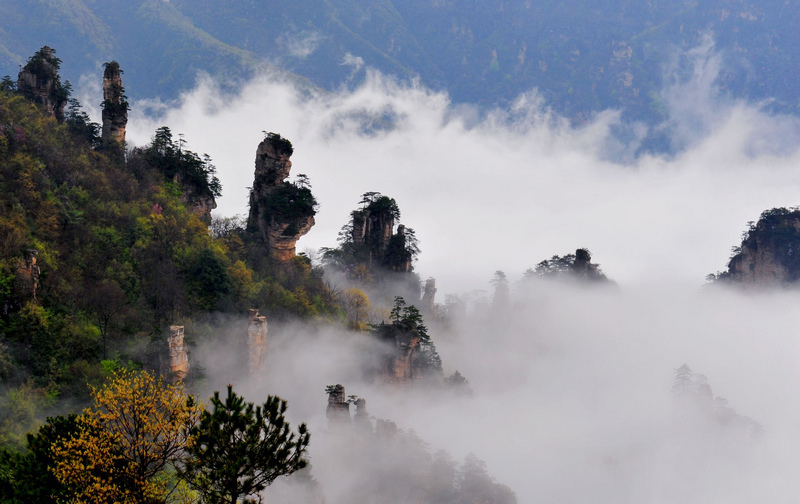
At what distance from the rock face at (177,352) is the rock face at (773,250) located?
93.9m

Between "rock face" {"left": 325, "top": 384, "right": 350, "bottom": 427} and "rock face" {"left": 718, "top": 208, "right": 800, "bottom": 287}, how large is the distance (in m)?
82.1

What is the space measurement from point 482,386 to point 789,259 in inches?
2068

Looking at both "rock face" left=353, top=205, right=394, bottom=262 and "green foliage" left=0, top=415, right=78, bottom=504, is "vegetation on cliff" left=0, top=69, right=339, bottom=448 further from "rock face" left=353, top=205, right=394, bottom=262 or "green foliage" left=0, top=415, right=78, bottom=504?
"rock face" left=353, top=205, right=394, bottom=262

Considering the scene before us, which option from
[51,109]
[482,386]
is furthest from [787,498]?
[51,109]

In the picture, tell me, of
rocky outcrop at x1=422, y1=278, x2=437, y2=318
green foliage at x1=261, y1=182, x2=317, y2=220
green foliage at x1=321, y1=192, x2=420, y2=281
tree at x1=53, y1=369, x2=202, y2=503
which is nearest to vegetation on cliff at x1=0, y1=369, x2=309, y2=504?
tree at x1=53, y1=369, x2=202, y2=503

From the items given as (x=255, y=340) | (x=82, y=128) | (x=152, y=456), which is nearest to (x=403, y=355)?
(x=255, y=340)

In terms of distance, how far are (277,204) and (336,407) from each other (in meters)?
26.0

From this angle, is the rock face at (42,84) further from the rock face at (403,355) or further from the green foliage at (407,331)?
the rock face at (403,355)

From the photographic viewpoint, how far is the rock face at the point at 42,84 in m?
64.4

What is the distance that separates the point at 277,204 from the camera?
71.4 meters

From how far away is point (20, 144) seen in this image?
173 feet

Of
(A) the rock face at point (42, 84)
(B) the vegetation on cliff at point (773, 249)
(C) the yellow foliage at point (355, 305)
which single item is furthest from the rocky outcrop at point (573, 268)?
(A) the rock face at point (42, 84)

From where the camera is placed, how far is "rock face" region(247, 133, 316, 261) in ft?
235

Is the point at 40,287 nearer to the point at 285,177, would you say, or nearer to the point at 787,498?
the point at 285,177
